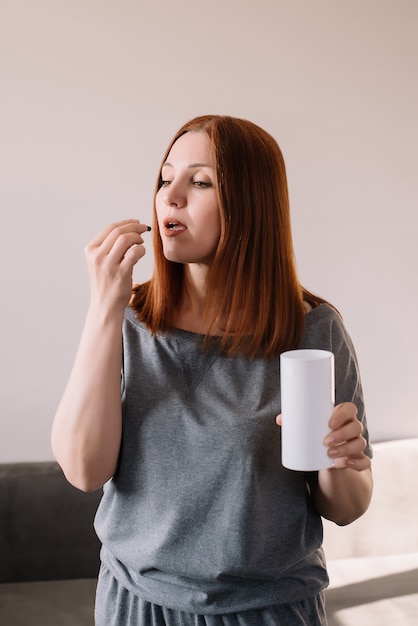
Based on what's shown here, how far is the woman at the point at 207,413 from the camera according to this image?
3.57 ft

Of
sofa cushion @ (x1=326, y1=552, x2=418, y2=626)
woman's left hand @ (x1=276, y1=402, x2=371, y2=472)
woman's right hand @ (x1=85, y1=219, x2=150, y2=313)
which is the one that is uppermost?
woman's right hand @ (x1=85, y1=219, x2=150, y2=313)

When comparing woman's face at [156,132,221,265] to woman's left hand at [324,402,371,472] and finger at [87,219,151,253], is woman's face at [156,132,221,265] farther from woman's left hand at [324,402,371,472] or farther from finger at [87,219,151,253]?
woman's left hand at [324,402,371,472]

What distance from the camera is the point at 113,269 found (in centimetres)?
113

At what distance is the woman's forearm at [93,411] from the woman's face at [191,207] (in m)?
0.15

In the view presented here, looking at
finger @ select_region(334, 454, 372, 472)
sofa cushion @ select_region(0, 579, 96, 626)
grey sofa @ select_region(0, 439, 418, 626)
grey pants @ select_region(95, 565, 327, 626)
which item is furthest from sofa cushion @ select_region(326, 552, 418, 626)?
finger @ select_region(334, 454, 372, 472)

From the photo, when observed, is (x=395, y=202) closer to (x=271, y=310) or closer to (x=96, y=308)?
(x=271, y=310)

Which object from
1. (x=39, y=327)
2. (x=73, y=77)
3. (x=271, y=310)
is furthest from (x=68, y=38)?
(x=271, y=310)

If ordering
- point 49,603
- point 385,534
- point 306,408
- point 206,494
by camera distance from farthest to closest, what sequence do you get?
point 385,534
point 49,603
point 206,494
point 306,408

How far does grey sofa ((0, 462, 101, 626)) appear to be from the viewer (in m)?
2.25

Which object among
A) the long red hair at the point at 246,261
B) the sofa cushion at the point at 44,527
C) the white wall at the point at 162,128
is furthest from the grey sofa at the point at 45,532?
the long red hair at the point at 246,261

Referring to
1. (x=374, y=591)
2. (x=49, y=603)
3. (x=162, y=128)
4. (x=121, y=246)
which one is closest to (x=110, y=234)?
(x=121, y=246)

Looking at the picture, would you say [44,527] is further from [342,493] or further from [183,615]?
[342,493]

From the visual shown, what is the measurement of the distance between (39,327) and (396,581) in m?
1.28

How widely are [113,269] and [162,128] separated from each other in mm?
1240
